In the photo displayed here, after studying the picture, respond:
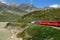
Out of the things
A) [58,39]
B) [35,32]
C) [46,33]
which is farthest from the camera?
[35,32]

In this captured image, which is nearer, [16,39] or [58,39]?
[58,39]

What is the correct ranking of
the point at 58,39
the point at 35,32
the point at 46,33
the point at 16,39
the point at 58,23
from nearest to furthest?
the point at 58,39, the point at 46,33, the point at 35,32, the point at 58,23, the point at 16,39

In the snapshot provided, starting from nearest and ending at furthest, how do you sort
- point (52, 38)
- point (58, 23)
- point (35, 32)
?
point (52, 38), point (35, 32), point (58, 23)

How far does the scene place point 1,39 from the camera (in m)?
55.0

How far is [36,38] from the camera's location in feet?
116

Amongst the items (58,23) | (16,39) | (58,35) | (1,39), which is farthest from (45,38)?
(1,39)

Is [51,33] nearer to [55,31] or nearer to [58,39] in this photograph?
[55,31]

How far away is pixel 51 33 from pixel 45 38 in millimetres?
1309

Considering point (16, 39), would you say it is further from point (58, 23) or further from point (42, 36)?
point (42, 36)

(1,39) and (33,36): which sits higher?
(33,36)

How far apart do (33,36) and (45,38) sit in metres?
3.52

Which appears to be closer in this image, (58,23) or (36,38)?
(36,38)

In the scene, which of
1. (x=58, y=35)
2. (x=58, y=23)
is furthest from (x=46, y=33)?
(x=58, y=23)

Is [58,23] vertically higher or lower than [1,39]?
higher
